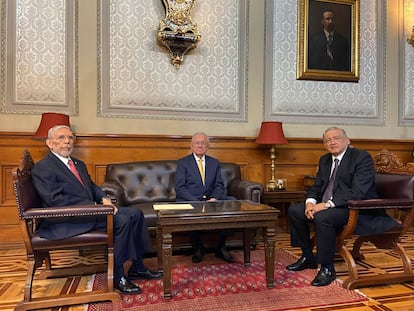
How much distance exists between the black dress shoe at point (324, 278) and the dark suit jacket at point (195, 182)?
121 cm

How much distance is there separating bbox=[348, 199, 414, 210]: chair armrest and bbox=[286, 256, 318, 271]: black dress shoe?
0.70m

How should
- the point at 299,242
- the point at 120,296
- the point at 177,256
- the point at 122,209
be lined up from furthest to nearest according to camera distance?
1. the point at 177,256
2. the point at 299,242
3. the point at 122,209
4. the point at 120,296

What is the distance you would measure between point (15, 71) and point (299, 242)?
138 inches

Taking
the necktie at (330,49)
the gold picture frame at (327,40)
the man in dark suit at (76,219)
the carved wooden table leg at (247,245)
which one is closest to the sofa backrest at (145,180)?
the carved wooden table leg at (247,245)

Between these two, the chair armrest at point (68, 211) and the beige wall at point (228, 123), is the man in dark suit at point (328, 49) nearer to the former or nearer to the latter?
the beige wall at point (228, 123)

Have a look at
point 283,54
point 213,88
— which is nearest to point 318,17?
point 283,54

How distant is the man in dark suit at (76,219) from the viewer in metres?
2.43

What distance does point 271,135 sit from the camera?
4176mm

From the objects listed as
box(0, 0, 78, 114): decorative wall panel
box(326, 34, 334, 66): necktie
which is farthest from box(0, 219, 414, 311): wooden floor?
box(326, 34, 334, 66): necktie

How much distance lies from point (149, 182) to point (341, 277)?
2.16 meters

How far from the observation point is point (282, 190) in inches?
168

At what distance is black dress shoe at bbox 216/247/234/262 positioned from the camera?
130 inches

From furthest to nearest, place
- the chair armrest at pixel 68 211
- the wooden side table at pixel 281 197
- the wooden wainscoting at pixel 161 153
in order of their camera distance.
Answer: the wooden side table at pixel 281 197
the wooden wainscoting at pixel 161 153
the chair armrest at pixel 68 211

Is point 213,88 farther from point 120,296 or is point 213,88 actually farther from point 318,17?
point 120,296
